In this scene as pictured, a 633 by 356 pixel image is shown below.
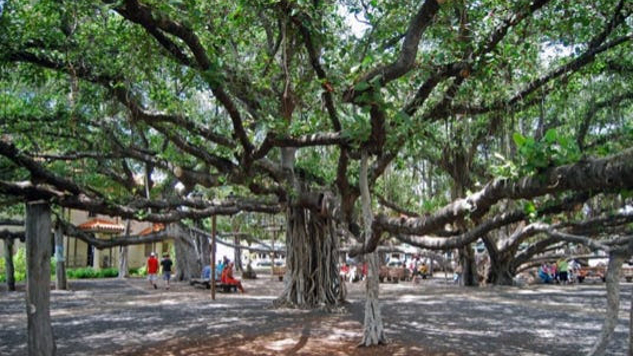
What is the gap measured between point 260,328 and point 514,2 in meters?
6.42

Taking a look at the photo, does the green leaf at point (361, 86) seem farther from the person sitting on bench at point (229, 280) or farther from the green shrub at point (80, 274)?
the green shrub at point (80, 274)

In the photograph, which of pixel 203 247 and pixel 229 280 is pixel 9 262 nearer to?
pixel 229 280

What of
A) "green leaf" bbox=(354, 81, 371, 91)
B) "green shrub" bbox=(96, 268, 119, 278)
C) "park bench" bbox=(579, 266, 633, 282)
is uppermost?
"green leaf" bbox=(354, 81, 371, 91)

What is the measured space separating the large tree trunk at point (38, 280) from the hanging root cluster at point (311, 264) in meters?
6.75

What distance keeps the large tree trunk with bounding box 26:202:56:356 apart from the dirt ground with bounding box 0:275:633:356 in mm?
1037

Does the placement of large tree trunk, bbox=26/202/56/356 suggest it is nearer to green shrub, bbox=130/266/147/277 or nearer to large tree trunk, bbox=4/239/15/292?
large tree trunk, bbox=4/239/15/292

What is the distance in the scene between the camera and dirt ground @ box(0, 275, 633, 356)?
7.33 metres

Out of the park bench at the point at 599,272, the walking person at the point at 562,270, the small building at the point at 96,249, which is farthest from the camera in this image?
the small building at the point at 96,249

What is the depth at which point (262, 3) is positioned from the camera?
20.7 ft

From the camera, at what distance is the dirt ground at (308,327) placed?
733 centimetres

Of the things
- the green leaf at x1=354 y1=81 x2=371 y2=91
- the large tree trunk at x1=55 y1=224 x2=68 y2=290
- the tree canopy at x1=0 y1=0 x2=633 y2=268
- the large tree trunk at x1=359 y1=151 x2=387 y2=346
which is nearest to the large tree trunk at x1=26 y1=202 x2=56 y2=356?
the tree canopy at x1=0 y1=0 x2=633 y2=268

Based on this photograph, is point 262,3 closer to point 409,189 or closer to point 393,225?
point 393,225

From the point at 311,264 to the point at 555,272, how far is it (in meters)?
16.2

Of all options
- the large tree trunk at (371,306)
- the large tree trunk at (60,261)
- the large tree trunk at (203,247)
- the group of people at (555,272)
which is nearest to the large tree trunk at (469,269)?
the group of people at (555,272)
